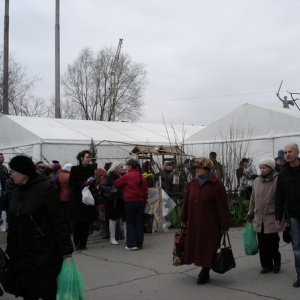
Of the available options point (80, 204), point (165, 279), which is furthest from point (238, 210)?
point (165, 279)

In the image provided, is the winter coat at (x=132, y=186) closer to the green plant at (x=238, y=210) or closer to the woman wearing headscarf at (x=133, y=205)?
the woman wearing headscarf at (x=133, y=205)

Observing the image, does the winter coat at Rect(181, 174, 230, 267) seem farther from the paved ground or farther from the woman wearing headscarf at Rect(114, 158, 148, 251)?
the woman wearing headscarf at Rect(114, 158, 148, 251)

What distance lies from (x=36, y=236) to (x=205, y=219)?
2.61 m

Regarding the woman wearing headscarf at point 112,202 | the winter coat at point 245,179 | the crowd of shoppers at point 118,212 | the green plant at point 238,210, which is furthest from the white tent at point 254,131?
the crowd of shoppers at point 118,212

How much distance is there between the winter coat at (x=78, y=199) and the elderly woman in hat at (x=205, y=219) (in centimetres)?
291

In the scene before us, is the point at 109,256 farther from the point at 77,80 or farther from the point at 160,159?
the point at 77,80

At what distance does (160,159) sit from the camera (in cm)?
1858

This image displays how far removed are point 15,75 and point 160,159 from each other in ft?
43.8

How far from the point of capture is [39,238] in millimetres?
3996

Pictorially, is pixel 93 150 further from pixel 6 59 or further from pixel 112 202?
pixel 6 59

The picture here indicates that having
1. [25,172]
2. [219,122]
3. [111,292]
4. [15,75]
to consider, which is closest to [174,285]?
[111,292]

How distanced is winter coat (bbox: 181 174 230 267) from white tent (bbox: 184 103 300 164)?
8.01m

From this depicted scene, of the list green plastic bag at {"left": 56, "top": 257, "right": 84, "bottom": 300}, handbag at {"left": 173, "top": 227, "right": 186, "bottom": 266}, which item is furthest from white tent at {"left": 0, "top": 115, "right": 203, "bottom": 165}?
green plastic bag at {"left": 56, "top": 257, "right": 84, "bottom": 300}

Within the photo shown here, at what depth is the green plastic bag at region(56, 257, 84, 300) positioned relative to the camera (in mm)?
3932
